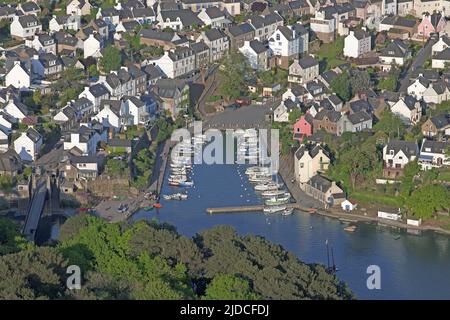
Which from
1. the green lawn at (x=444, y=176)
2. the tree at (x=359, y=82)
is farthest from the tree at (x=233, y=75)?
the green lawn at (x=444, y=176)

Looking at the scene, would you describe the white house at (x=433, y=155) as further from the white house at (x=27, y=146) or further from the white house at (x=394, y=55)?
the white house at (x=27, y=146)

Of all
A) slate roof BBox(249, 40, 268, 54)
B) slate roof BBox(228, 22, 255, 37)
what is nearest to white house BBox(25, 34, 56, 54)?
slate roof BBox(228, 22, 255, 37)

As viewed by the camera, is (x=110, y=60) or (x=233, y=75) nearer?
(x=233, y=75)

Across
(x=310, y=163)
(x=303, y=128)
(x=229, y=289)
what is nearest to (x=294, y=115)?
(x=303, y=128)

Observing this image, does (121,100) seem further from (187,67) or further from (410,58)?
(410,58)

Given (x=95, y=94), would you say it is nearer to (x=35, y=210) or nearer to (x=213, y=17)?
(x=35, y=210)
